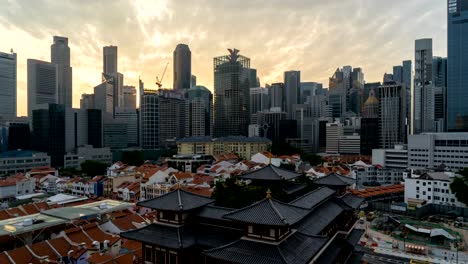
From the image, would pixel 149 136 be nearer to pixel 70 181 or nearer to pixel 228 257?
pixel 70 181

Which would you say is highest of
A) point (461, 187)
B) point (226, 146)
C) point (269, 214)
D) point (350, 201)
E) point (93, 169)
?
point (269, 214)

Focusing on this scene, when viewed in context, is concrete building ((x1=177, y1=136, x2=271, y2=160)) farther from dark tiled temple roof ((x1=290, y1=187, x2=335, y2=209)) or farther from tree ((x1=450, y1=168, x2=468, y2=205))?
dark tiled temple roof ((x1=290, y1=187, x2=335, y2=209))

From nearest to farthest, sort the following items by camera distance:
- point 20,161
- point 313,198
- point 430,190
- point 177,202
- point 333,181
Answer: point 177,202
point 313,198
point 333,181
point 430,190
point 20,161

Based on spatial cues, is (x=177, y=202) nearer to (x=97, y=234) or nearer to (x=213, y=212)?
(x=213, y=212)

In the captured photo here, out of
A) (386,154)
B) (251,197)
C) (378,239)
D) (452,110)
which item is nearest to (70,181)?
(251,197)

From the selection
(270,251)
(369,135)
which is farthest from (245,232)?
(369,135)

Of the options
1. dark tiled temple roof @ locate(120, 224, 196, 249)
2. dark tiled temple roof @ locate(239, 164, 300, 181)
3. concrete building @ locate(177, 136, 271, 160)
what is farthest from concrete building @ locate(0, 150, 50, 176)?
dark tiled temple roof @ locate(239, 164, 300, 181)

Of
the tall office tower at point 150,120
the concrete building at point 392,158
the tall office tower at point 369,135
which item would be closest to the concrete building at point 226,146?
the tall office tower at point 150,120
